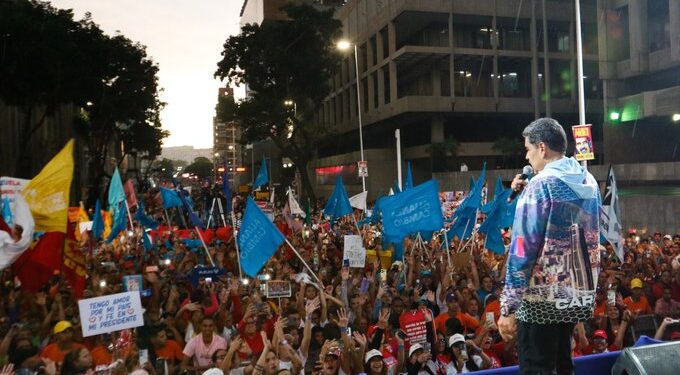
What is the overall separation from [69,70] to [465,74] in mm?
28249

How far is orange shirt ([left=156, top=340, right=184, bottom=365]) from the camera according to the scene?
259 inches

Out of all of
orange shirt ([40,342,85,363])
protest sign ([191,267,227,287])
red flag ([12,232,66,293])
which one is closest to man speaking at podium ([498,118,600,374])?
orange shirt ([40,342,85,363])

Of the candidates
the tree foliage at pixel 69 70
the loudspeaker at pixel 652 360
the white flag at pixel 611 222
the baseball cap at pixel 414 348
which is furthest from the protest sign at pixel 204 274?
the tree foliage at pixel 69 70

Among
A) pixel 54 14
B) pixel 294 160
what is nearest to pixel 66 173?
pixel 54 14

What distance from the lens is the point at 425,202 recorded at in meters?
10.1

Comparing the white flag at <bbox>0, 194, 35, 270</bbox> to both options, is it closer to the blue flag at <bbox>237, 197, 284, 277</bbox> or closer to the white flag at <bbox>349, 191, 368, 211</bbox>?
the blue flag at <bbox>237, 197, 284, 277</bbox>

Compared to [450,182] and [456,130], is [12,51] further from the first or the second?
[456,130]

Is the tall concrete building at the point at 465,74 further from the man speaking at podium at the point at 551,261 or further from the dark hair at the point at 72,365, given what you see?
the man speaking at podium at the point at 551,261

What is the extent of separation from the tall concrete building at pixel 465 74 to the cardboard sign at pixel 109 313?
3355 cm

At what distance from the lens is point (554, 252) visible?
8.97 feet

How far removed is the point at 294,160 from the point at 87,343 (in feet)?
117

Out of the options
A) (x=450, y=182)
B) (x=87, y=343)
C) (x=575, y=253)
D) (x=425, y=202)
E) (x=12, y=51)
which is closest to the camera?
(x=575, y=253)

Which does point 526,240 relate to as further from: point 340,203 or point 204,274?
point 340,203

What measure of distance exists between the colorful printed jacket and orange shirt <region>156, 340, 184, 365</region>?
16.0 ft
